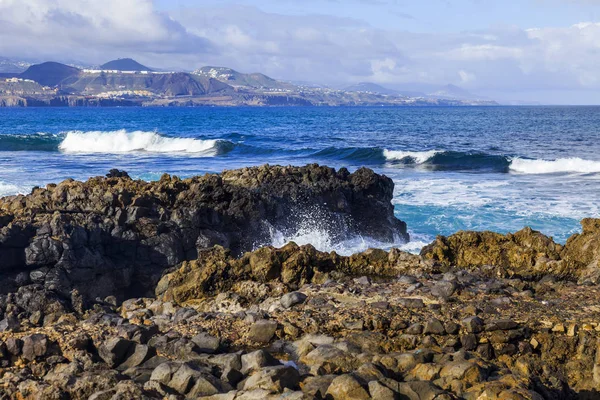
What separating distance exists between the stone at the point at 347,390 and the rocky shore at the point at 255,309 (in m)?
0.02

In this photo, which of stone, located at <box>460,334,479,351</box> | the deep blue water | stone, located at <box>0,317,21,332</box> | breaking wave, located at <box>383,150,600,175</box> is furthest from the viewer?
breaking wave, located at <box>383,150,600,175</box>

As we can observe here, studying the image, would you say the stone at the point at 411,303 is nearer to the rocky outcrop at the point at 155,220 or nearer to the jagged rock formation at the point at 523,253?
the jagged rock formation at the point at 523,253

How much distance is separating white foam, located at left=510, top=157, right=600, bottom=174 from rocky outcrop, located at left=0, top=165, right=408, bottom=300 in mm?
21387

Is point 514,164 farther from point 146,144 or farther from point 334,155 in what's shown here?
point 146,144

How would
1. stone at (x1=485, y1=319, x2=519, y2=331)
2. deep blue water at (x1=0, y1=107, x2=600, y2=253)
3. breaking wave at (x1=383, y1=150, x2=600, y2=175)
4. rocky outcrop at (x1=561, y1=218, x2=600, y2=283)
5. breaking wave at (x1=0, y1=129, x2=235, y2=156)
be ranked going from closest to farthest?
1. stone at (x1=485, y1=319, x2=519, y2=331)
2. rocky outcrop at (x1=561, y1=218, x2=600, y2=283)
3. deep blue water at (x1=0, y1=107, x2=600, y2=253)
4. breaking wave at (x1=383, y1=150, x2=600, y2=175)
5. breaking wave at (x1=0, y1=129, x2=235, y2=156)

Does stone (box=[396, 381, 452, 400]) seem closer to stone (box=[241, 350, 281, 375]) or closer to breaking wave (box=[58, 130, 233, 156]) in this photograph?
stone (box=[241, 350, 281, 375])

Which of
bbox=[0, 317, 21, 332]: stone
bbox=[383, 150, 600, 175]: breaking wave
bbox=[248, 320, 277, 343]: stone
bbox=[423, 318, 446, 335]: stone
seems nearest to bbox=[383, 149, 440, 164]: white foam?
bbox=[383, 150, 600, 175]: breaking wave

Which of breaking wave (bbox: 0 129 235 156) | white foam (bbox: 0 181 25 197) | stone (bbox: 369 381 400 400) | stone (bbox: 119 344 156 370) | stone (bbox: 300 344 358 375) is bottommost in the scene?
breaking wave (bbox: 0 129 235 156)

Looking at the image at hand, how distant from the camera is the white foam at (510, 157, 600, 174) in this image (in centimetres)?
3596

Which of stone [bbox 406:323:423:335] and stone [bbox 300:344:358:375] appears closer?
stone [bbox 300:344:358:375]

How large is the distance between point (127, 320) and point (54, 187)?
6.99 meters

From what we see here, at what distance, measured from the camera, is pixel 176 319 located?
8273mm

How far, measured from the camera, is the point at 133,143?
5175cm

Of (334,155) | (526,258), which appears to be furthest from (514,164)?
(526,258)
